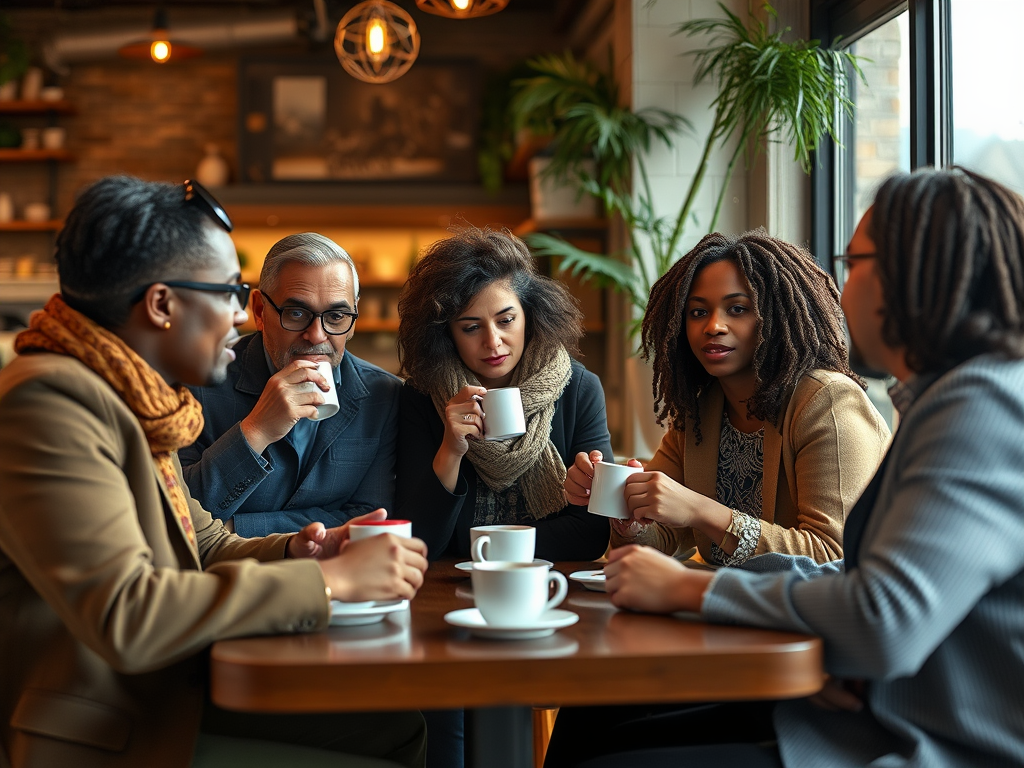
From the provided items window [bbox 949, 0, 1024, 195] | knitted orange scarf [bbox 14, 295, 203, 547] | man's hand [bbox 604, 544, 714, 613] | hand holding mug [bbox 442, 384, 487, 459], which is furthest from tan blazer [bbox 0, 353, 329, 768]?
window [bbox 949, 0, 1024, 195]

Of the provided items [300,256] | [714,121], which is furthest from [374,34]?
[300,256]

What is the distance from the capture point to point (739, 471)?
78.0 inches

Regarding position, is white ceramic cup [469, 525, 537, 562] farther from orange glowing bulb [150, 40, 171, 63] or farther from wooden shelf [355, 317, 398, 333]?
wooden shelf [355, 317, 398, 333]

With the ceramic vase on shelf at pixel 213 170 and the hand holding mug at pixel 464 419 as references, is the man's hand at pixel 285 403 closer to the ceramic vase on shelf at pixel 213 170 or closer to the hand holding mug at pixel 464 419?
the hand holding mug at pixel 464 419

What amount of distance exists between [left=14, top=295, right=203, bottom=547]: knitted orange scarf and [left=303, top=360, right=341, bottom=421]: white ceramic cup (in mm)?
654

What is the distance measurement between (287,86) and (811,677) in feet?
19.6

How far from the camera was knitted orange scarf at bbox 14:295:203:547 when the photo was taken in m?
1.24

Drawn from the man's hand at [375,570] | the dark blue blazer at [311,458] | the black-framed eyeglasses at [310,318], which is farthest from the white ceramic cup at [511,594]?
the black-framed eyeglasses at [310,318]

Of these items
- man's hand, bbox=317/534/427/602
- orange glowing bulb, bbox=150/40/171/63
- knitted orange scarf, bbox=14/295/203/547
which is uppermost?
orange glowing bulb, bbox=150/40/171/63

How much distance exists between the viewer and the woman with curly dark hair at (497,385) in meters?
2.07

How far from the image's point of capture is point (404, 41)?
461 centimetres

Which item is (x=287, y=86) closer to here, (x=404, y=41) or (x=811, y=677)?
(x=404, y=41)

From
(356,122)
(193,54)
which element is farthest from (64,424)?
(356,122)

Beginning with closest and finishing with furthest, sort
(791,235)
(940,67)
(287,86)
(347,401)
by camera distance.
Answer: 1. (347,401)
2. (940,67)
3. (791,235)
4. (287,86)
